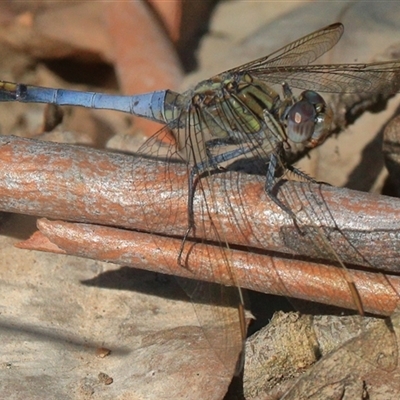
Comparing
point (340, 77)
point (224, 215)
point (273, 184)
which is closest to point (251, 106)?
point (340, 77)

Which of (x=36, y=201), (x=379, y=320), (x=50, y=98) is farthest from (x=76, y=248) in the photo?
(x=50, y=98)

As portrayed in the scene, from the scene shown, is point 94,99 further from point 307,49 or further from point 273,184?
point 273,184

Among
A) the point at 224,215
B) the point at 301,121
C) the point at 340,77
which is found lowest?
the point at 224,215

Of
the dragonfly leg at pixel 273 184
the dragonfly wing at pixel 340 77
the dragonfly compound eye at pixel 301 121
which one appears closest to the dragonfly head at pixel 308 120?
the dragonfly compound eye at pixel 301 121

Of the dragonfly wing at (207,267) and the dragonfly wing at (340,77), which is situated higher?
the dragonfly wing at (340,77)

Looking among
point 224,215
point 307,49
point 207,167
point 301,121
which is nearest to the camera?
point 224,215

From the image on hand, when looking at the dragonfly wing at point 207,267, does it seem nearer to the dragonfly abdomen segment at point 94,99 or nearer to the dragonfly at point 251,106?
the dragonfly at point 251,106
